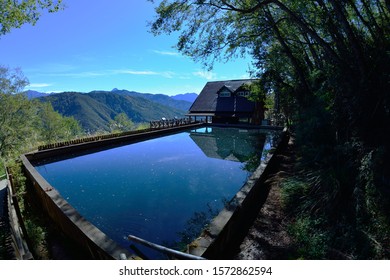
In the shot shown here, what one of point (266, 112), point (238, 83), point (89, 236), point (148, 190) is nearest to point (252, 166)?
point (148, 190)

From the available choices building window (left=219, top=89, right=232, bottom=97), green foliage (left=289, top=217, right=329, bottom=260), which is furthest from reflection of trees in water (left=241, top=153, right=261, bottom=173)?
building window (left=219, top=89, right=232, bottom=97)

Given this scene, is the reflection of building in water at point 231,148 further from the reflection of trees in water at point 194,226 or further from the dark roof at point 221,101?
the dark roof at point 221,101

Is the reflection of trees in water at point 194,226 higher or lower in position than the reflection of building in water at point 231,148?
lower

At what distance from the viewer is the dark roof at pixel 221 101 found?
1173 inches

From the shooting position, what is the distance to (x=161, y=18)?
29.5 ft

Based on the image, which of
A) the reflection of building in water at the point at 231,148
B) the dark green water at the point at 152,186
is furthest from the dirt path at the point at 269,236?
the reflection of building in water at the point at 231,148

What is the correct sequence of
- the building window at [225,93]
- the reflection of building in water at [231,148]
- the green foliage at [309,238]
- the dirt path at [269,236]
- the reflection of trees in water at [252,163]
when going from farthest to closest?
the building window at [225,93] → the reflection of building in water at [231,148] → the reflection of trees in water at [252,163] → the dirt path at [269,236] → the green foliage at [309,238]

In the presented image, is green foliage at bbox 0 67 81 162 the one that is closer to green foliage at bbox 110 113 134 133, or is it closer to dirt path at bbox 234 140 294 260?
green foliage at bbox 110 113 134 133

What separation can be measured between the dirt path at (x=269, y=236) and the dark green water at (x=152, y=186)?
1481 millimetres

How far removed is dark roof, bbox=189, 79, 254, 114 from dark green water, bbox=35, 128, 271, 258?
15.2 metres

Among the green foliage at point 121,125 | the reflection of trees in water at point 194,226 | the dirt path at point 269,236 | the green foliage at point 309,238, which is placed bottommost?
the reflection of trees in water at point 194,226

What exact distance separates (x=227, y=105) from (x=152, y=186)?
77.6 ft

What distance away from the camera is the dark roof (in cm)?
2980
